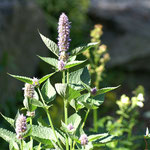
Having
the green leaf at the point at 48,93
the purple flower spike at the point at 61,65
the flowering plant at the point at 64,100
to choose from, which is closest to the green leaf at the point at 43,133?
the flowering plant at the point at 64,100

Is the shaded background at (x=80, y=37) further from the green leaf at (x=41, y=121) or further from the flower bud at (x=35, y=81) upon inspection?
the flower bud at (x=35, y=81)

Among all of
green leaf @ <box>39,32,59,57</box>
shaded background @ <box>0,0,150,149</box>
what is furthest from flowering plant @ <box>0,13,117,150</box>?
shaded background @ <box>0,0,150,149</box>

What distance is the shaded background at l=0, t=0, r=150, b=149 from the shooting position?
3936mm

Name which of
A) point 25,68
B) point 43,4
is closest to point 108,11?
point 43,4

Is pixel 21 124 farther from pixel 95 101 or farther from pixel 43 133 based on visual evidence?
pixel 95 101

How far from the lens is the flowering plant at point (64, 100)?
988 millimetres

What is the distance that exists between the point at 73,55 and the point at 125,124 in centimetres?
134

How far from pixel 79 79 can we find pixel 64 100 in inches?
3.7

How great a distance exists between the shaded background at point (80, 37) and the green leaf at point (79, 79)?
5.83 feet

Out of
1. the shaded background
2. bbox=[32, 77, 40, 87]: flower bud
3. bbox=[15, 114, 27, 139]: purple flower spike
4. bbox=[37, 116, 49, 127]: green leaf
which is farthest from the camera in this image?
the shaded background

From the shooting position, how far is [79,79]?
1130 mm

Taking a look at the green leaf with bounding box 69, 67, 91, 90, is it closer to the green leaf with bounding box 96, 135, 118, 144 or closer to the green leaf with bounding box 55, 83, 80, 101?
the green leaf with bounding box 55, 83, 80, 101

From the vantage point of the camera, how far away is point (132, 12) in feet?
24.5

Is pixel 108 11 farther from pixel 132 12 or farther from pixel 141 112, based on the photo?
pixel 141 112
